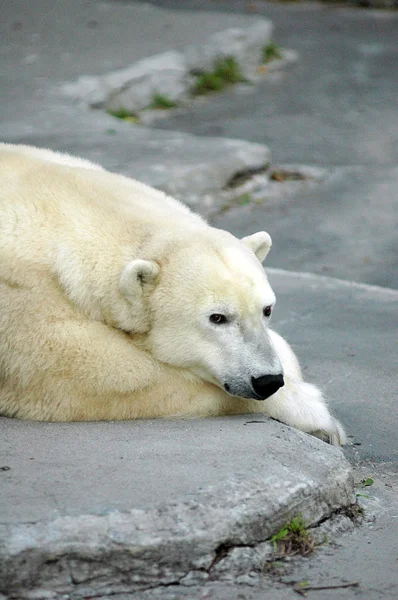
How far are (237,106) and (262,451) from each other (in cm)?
634

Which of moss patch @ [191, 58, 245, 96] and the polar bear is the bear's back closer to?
the polar bear

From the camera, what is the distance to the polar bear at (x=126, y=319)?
329 cm

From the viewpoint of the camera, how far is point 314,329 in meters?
Result: 4.82

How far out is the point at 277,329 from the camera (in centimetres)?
475

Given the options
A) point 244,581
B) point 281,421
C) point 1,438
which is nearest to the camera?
point 244,581

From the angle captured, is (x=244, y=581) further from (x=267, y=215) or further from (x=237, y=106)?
(x=237, y=106)

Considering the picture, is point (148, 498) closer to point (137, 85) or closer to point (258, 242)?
point (258, 242)

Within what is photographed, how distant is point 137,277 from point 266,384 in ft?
1.83

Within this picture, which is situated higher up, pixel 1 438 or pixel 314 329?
pixel 1 438

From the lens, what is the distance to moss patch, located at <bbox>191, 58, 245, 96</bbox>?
915cm

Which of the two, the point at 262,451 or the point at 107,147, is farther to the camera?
the point at 107,147

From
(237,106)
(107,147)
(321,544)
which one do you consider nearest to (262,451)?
(321,544)

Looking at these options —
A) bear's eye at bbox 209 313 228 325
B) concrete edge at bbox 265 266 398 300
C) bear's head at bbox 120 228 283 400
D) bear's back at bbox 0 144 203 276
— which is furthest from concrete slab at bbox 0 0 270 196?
bear's eye at bbox 209 313 228 325

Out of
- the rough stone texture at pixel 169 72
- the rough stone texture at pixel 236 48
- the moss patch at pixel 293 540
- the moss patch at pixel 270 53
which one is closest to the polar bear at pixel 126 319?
the moss patch at pixel 293 540
